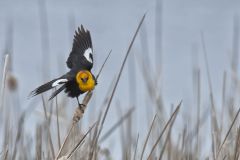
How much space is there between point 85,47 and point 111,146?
3.50 ft

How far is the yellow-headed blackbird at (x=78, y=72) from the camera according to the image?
5.37 ft

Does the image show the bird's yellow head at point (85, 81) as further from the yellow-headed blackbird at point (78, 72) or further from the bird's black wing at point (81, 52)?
the bird's black wing at point (81, 52)

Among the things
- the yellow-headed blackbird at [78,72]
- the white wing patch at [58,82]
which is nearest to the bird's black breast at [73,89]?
the yellow-headed blackbird at [78,72]

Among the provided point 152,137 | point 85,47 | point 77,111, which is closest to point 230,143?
point 152,137

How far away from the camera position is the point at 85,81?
1.71 metres

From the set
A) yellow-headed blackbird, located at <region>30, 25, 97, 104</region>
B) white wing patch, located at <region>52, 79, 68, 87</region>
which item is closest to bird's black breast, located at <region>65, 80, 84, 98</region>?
yellow-headed blackbird, located at <region>30, 25, 97, 104</region>

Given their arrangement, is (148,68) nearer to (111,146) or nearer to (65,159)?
(111,146)

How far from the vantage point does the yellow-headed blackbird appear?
164cm

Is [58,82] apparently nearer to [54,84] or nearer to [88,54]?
[54,84]

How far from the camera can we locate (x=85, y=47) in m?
2.03

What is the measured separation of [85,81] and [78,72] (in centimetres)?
10

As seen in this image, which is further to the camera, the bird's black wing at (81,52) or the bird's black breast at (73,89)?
the bird's black wing at (81,52)

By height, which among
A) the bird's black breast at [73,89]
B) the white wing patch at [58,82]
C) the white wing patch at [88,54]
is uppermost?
the white wing patch at [88,54]

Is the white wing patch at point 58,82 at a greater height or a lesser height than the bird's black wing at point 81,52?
lesser
